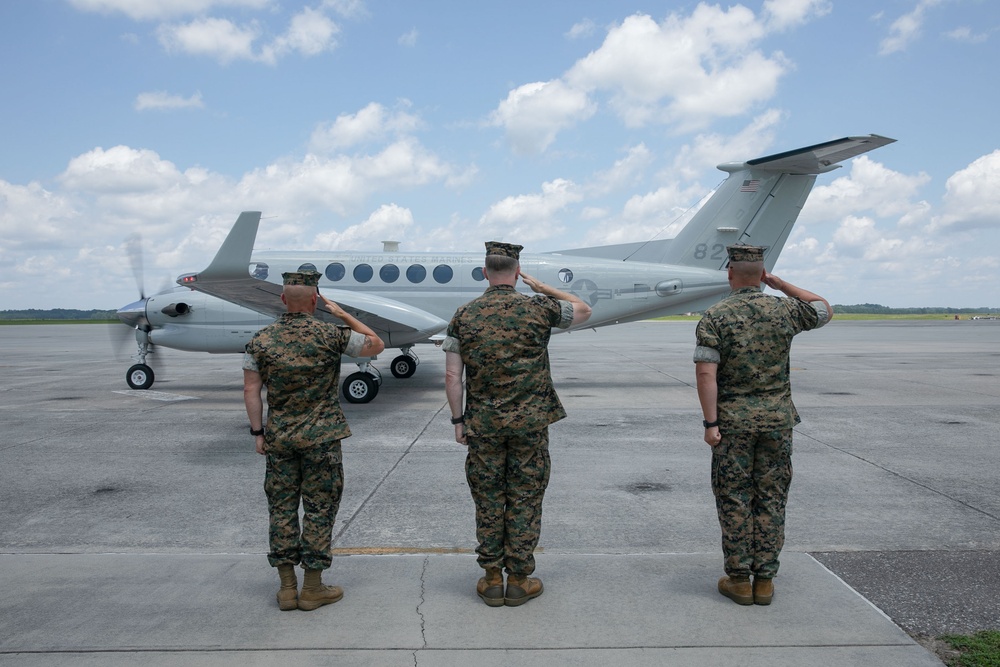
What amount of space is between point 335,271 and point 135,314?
13.0 feet

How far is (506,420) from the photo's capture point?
4.12m

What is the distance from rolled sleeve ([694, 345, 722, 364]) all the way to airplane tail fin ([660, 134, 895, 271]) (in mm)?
11517

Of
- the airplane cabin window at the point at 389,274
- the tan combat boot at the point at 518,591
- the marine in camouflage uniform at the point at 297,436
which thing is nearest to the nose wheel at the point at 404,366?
the airplane cabin window at the point at 389,274

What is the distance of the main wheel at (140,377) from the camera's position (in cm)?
1468

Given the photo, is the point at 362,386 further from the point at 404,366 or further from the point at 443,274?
the point at 404,366

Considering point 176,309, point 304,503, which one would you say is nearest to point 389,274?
point 176,309

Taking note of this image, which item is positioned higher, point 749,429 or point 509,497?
point 749,429

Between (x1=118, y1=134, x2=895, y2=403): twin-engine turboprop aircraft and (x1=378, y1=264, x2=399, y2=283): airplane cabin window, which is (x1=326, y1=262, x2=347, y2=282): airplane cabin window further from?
(x1=378, y1=264, x2=399, y2=283): airplane cabin window

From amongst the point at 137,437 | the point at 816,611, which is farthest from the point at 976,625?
the point at 137,437

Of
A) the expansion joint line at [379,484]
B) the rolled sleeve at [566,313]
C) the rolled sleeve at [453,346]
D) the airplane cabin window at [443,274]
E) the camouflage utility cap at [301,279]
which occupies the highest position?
the airplane cabin window at [443,274]

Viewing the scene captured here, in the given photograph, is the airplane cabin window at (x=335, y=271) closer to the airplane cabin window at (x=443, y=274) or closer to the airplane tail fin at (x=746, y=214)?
the airplane cabin window at (x=443, y=274)

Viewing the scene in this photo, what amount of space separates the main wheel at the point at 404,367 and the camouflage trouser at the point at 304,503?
12710 millimetres

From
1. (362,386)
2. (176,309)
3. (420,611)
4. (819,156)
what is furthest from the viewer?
(819,156)

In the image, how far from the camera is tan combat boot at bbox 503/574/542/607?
4.08 m
